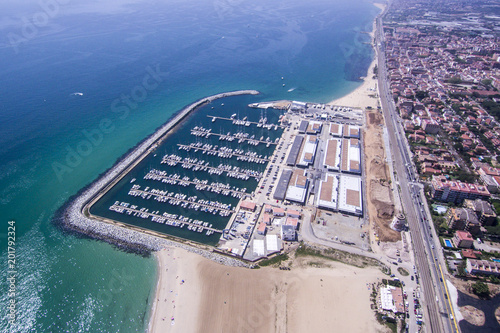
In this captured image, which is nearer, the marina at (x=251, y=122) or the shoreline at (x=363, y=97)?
the marina at (x=251, y=122)

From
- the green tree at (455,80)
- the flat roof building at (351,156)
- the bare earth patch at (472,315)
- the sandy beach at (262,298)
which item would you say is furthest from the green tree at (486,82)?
the sandy beach at (262,298)

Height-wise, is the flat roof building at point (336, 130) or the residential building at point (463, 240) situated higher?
the flat roof building at point (336, 130)

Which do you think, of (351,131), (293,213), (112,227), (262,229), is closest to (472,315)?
(293,213)

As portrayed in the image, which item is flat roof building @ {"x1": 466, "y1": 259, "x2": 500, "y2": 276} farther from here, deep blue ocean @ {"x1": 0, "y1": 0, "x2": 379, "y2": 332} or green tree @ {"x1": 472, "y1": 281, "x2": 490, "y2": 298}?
deep blue ocean @ {"x1": 0, "y1": 0, "x2": 379, "y2": 332}

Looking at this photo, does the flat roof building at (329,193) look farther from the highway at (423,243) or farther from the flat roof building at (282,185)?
the highway at (423,243)

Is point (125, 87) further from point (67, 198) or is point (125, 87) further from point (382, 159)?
point (382, 159)
